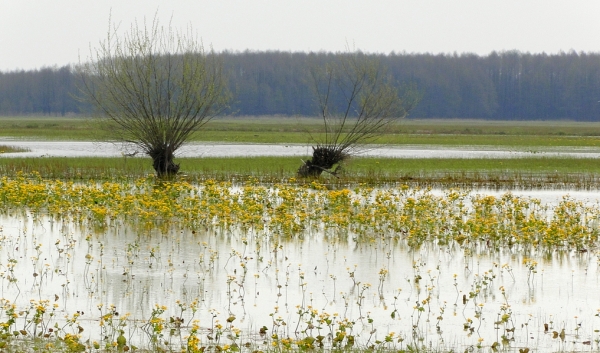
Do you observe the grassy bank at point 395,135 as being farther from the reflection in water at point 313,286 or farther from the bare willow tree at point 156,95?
the reflection in water at point 313,286

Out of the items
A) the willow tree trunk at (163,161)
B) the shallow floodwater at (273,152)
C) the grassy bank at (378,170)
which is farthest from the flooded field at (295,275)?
the shallow floodwater at (273,152)

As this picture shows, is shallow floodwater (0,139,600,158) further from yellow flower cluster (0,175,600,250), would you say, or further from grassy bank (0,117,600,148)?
yellow flower cluster (0,175,600,250)

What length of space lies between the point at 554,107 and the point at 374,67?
440 ft

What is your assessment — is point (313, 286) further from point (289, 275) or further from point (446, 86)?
point (446, 86)

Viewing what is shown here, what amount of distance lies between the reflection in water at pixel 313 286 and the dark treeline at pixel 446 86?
129202 millimetres

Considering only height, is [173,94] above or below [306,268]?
Result: above

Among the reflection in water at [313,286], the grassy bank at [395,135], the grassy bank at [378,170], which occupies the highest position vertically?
the grassy bank at [395,135]

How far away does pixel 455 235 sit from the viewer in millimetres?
15727

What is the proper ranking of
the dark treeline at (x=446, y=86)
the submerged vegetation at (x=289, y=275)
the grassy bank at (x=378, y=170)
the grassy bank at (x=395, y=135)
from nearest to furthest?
the submerged vegetation at (x=289, y=275)
the grassy bank at (x=378, y=170)
the grassy bank at (x=395, y=135)
the dark treeline at (x=446, y=86)

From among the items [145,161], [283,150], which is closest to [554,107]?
[283,150]

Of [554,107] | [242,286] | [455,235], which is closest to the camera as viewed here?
[242,286]

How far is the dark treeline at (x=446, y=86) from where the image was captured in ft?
508

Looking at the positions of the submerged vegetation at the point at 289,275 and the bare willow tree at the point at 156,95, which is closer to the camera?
the submerged vegetation at the point at 289,275

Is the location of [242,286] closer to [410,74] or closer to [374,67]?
[374,67]
